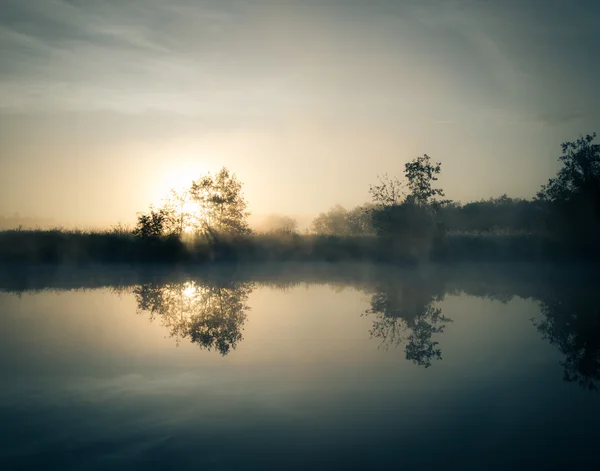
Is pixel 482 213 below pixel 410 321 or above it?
above

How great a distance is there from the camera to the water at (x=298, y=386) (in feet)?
22.2

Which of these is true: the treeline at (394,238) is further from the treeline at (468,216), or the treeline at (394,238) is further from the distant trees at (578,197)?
the treeline at (468,216)

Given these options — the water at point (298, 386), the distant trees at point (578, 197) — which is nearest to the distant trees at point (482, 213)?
the distant trees at point (578, 197)

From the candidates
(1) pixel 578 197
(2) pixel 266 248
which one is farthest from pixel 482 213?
(2) pixel 266 248

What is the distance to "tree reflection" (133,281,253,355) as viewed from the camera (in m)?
14.8

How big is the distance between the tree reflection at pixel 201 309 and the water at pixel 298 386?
0.13 m

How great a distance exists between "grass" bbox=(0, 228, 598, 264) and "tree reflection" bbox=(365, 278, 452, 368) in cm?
2501

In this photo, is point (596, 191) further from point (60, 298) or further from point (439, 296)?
point (60, 298)

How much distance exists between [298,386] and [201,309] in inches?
422

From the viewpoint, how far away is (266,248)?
5188 centimetres

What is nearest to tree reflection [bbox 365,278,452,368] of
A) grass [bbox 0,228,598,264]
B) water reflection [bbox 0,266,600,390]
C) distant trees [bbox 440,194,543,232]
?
water reflection [bbox 0,266,600,390]

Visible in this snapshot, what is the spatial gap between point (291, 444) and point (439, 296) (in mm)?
19342

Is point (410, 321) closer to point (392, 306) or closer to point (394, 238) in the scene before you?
point (392, 306)

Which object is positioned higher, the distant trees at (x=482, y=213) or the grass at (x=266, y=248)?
the distant trees at (x=482, y=213)
